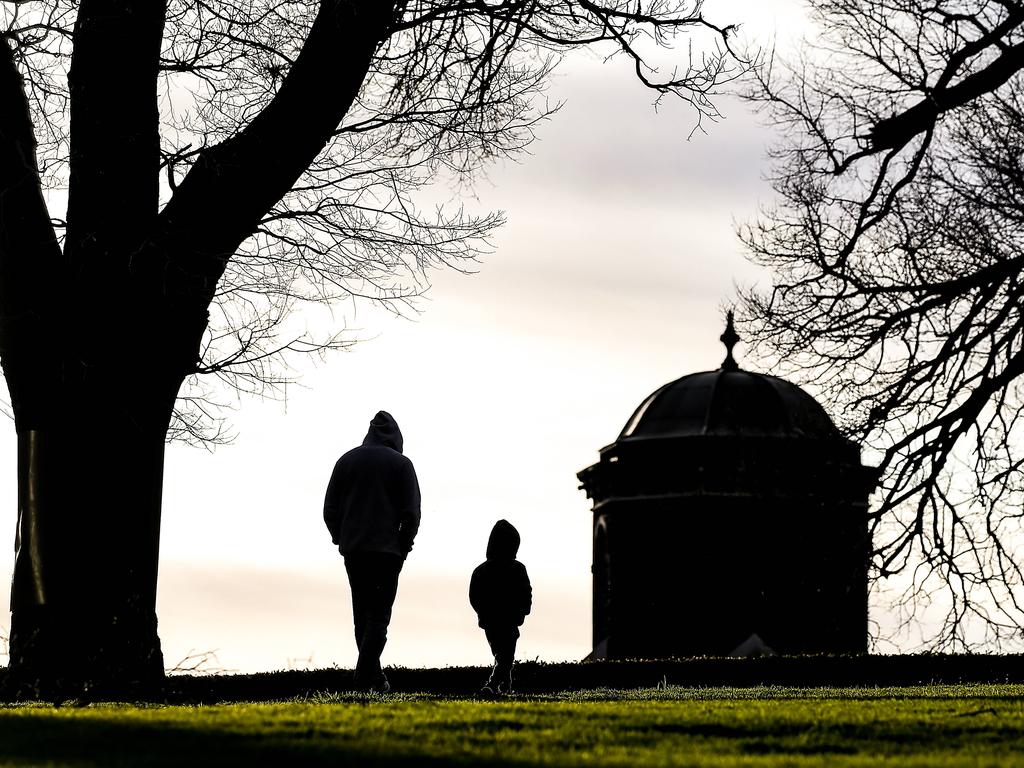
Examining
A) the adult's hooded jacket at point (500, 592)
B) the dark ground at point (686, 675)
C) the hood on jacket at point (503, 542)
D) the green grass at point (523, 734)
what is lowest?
the green grass at point (523, 734)

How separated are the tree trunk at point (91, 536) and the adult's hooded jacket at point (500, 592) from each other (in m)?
2.51

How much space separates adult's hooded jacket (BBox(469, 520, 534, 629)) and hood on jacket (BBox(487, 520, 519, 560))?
0.09 ft

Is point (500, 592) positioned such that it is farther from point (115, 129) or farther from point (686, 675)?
point (686, 675)

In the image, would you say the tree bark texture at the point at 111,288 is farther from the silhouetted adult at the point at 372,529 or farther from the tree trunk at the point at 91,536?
the silhouetted adult at the point at 372,529

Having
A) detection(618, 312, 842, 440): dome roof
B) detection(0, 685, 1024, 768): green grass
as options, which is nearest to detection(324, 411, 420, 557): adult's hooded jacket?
detection(0, 685, 1024, 768): green grass

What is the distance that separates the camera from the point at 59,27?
12.6 metres

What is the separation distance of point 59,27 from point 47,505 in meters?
3.63

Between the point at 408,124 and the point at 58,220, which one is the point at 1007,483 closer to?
the point at 408,124

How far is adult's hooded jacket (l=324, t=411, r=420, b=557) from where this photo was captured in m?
12.7

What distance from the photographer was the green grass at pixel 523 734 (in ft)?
24.0

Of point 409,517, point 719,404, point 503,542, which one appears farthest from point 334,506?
point 719,404

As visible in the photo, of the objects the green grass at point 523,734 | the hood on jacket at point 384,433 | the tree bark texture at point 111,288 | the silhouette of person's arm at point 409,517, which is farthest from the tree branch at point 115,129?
the green grass at point 523,734

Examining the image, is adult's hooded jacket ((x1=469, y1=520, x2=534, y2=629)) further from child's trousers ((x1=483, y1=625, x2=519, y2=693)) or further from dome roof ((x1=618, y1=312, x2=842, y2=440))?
dome roof ((x1=618, y1=312, x2=842, y2=440))

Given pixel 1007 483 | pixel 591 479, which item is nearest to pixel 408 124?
pixel 1007 483
